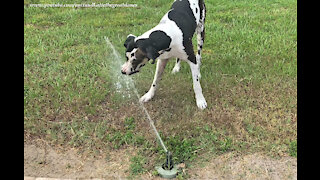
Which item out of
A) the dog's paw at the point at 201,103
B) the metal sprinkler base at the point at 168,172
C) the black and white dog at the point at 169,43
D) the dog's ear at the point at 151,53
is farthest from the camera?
the dog's paw at the point at 201,103

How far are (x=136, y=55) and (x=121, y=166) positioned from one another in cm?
118

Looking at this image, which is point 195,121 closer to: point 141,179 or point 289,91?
point 141,179

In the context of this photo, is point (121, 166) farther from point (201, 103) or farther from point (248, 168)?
point (201, 103)

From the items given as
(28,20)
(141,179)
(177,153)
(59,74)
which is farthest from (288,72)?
(28,20)

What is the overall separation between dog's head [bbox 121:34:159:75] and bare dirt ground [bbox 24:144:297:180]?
905mm

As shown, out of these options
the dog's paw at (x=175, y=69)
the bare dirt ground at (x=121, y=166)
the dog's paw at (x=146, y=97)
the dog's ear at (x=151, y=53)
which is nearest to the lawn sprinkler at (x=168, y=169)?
the bare dirt ground at (x=121, y=166)

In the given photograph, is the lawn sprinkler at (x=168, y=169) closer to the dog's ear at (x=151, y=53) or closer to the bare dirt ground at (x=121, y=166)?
the bare dirt ground at (x=121, y=166)

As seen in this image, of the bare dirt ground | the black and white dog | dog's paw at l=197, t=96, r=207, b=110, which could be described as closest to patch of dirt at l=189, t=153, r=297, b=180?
the bare dirt ground

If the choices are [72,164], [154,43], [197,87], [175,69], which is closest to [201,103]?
[197,87]

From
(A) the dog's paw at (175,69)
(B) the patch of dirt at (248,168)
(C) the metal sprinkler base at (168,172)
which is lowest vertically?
(B) the patch of dirt at (248,168)

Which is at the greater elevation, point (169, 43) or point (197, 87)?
point (169, 43)

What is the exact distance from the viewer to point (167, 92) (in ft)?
16.5

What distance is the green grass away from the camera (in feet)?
13.3

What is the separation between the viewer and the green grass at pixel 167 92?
405 cm
